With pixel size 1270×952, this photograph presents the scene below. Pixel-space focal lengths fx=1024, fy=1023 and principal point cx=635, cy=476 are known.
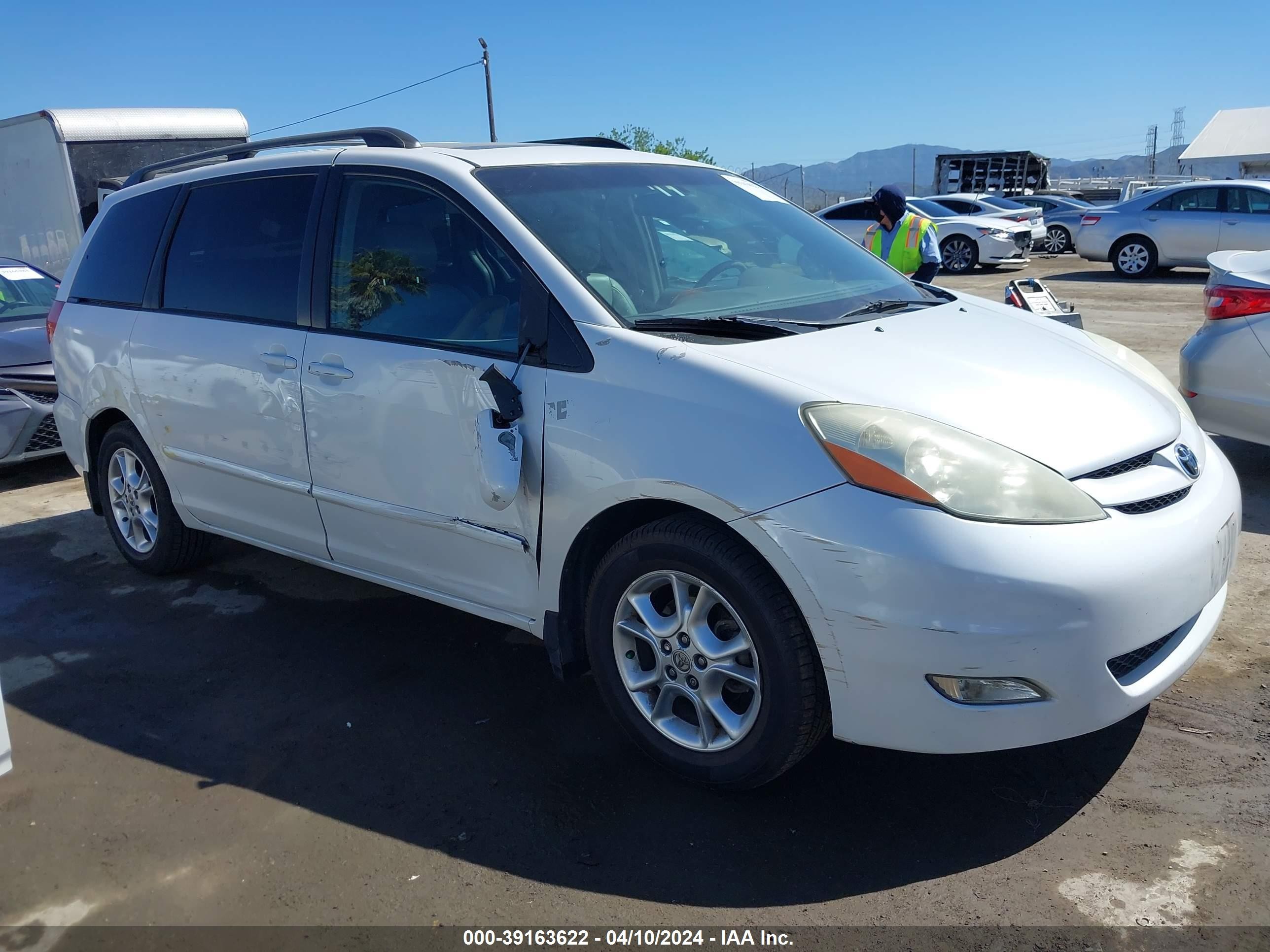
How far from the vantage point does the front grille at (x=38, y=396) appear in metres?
6.79


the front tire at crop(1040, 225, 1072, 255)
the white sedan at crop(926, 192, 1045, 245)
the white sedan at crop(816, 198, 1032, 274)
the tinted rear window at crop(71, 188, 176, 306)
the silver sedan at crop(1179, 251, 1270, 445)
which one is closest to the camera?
the tinted rear window at crop(71, 188, 176, 306)

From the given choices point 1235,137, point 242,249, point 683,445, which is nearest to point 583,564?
point 683,445

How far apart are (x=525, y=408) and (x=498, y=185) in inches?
33.0

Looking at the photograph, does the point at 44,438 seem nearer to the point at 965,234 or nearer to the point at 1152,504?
the point at 1152,504

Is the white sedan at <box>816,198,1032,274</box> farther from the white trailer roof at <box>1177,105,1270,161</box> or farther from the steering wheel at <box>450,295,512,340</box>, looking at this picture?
the white trailer roof at <box>1177,105,1270,161</box>

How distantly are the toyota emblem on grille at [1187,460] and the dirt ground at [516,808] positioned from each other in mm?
854

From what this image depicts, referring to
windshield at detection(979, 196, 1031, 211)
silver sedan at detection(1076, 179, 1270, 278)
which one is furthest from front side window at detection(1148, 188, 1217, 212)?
windshield at detection(979, 196, 1031, 211)

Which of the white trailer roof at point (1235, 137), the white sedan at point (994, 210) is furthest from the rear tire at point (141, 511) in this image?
the white trailer roof at point (1235, 137)

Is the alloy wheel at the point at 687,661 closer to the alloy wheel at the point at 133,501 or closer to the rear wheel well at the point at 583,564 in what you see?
the rear wheel well at the point at 583,564

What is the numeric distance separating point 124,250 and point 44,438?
9.35 feet

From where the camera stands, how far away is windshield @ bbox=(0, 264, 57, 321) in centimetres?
790

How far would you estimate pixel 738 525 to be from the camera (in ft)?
8.71

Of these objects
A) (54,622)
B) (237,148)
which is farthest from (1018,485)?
(54,622)

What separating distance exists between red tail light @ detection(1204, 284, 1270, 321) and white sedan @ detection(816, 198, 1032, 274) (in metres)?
14.1
